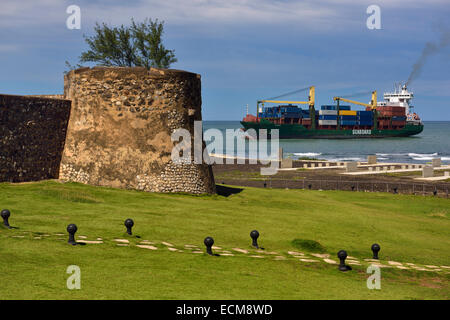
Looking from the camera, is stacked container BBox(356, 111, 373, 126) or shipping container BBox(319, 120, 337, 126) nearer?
shipping container BBox(319, 120, 337, 126)

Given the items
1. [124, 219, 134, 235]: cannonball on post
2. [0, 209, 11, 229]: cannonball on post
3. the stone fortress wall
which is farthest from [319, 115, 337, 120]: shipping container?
[0, 209, 11, 229]: cannonball on post

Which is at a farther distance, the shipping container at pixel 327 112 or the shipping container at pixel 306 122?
the shipping container at pixel 327 112

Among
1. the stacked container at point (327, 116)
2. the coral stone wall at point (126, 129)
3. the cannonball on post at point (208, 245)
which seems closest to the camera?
the cannonball on post at point (208, 245)

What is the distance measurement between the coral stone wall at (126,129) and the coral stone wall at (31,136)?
0.57m

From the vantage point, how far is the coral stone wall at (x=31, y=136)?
19.6m

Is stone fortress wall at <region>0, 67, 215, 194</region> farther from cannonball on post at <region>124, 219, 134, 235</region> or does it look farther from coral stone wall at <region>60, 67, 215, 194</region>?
cannonball on post at <region>124, 219, 134, 235</region>

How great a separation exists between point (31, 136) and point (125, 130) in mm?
3813

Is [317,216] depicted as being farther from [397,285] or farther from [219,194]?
[397,285]

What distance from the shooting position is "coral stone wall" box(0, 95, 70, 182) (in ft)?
64.3

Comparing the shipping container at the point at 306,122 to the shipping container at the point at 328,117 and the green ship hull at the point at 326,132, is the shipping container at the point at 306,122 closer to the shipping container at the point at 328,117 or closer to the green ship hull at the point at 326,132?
the green ship hull at the point at 326,132

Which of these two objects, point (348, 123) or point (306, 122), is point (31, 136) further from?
point (348, 123)

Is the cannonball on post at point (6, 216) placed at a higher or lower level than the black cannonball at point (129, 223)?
higher

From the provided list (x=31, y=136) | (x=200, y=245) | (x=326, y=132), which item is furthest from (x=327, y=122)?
(x=200, y=245)

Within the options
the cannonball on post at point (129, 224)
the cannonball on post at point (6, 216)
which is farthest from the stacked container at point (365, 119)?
the cannonball on post at point (6, 216)
